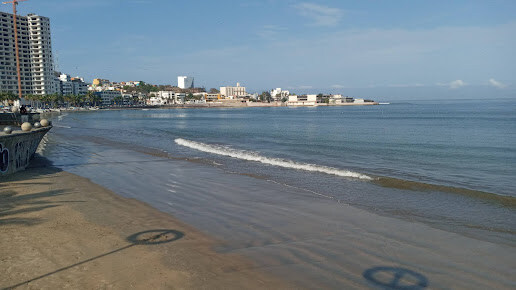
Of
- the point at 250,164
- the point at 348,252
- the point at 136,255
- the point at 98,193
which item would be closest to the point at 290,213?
the point at 348,252

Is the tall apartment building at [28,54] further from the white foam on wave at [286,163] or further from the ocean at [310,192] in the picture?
the white foam on wave at [286,163]

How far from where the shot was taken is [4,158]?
15938 mm

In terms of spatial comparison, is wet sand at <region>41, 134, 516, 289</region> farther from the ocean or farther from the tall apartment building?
the tall apartment building

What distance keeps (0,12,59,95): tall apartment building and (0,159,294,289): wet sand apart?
158 m

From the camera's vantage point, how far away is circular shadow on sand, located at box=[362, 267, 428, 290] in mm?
6762

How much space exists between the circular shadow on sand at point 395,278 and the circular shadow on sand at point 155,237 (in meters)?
4.44

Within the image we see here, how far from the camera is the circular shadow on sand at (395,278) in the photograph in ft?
22.2

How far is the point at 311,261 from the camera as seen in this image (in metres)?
7.75

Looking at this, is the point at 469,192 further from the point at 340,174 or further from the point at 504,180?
the point at 340,174

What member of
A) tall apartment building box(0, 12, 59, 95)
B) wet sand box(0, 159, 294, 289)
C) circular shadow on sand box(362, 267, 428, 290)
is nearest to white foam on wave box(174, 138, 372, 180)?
wet sand box(0, 159, 294, 289)

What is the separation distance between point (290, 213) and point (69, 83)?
20613 cm

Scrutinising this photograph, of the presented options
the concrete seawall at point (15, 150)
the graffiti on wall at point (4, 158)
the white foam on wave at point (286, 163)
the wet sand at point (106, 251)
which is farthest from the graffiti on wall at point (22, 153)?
the white foam on wave at point (286, 163)

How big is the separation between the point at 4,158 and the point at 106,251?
11.1 m

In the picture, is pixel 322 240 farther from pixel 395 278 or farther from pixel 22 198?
pixel 22 198
